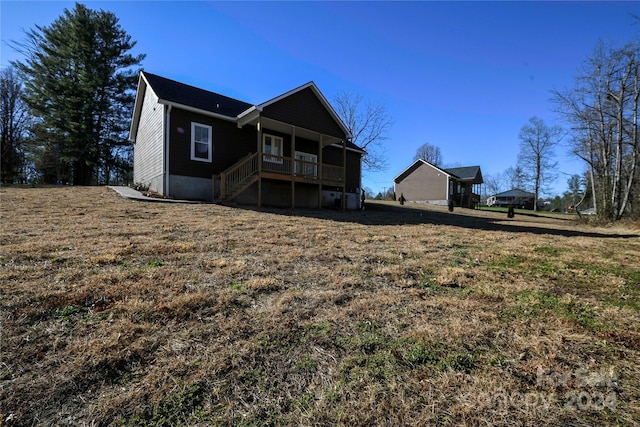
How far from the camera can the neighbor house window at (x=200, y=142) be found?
12.4 m

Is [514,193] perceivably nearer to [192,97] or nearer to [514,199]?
[514,199]

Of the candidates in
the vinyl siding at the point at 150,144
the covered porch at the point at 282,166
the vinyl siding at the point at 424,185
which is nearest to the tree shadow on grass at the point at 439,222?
the covered porch at the point at 282,166

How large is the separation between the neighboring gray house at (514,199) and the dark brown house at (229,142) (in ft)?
183

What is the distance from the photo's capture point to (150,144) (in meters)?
13.8

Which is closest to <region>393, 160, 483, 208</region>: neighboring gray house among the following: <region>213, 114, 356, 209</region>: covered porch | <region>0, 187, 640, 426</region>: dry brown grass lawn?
<region>213, 114, 356, 209</region>: covered porch

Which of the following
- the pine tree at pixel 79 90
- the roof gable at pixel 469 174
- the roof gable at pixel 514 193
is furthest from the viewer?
the roof gable at pixel 514 193

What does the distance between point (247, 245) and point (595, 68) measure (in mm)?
22776

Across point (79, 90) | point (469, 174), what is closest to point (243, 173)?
point (79, 90)

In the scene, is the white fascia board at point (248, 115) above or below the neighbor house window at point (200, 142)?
above

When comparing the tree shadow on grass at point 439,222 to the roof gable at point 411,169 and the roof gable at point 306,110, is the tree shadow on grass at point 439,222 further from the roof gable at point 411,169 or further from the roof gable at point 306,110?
the roof gable at point 411,169

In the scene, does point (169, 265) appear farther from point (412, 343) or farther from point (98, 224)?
point (98, 224)

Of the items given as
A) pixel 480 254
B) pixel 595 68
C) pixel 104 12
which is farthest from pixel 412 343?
pixel 104 12

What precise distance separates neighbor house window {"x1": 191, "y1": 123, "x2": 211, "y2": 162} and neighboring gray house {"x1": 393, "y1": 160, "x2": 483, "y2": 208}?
90.6 ft

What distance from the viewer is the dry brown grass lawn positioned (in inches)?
61.9
